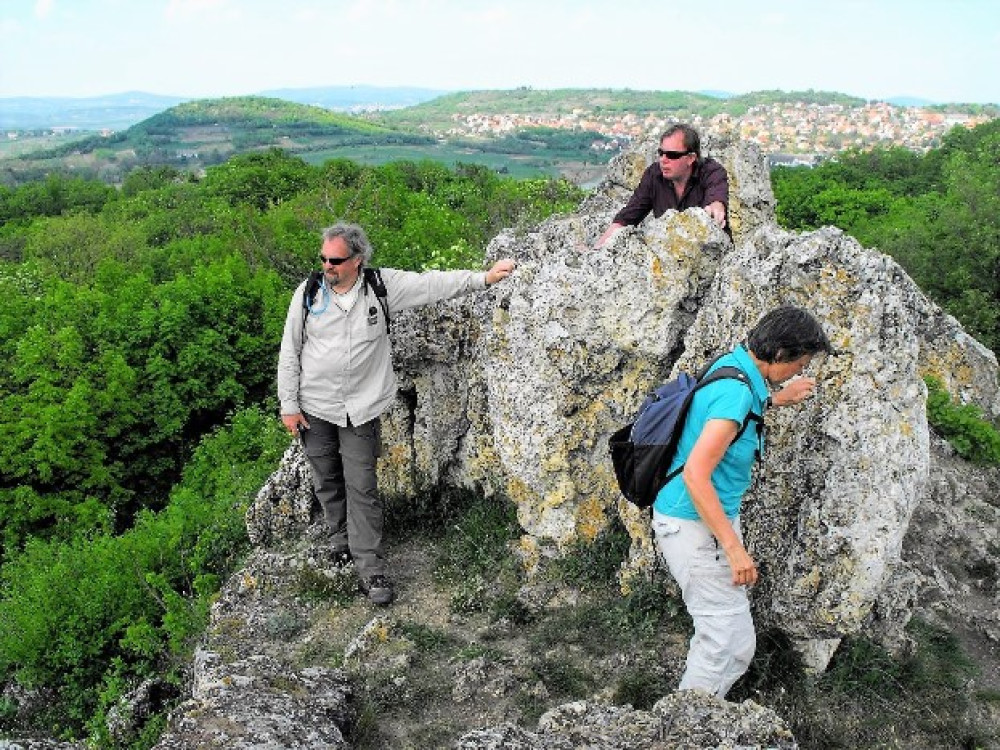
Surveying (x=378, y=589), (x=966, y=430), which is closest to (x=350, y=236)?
(x=378, y=589)

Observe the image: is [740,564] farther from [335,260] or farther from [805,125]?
[805,125]

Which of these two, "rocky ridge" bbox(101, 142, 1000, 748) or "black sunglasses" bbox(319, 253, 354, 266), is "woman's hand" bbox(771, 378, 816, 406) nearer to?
"rocky ridge" bbox(101, 142, 1000, 748)

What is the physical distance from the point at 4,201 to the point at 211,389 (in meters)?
59.9

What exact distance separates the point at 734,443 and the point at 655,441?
1.71 ft

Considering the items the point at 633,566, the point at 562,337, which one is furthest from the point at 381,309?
the point at 633,566

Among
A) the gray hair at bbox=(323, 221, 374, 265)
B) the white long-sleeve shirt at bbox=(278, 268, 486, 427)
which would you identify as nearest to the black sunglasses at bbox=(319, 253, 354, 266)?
the gray hair at bbox=(323, 221, 374, 265)

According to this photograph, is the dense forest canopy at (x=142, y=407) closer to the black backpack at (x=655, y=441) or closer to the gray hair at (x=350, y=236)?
the gray hair at (x=350, y=236)

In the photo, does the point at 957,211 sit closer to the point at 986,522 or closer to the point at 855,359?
the point at 986,522

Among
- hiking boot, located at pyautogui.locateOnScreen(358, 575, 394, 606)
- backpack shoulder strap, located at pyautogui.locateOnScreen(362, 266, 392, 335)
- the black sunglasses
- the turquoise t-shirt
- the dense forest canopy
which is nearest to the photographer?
the turquoise t-shirt

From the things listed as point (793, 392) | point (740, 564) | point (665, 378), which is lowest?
point (740, 564)

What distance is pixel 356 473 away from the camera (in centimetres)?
794

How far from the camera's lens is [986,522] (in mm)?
9125

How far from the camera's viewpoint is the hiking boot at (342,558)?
842 centimetres

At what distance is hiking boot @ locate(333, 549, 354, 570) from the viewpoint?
27.6 ft
